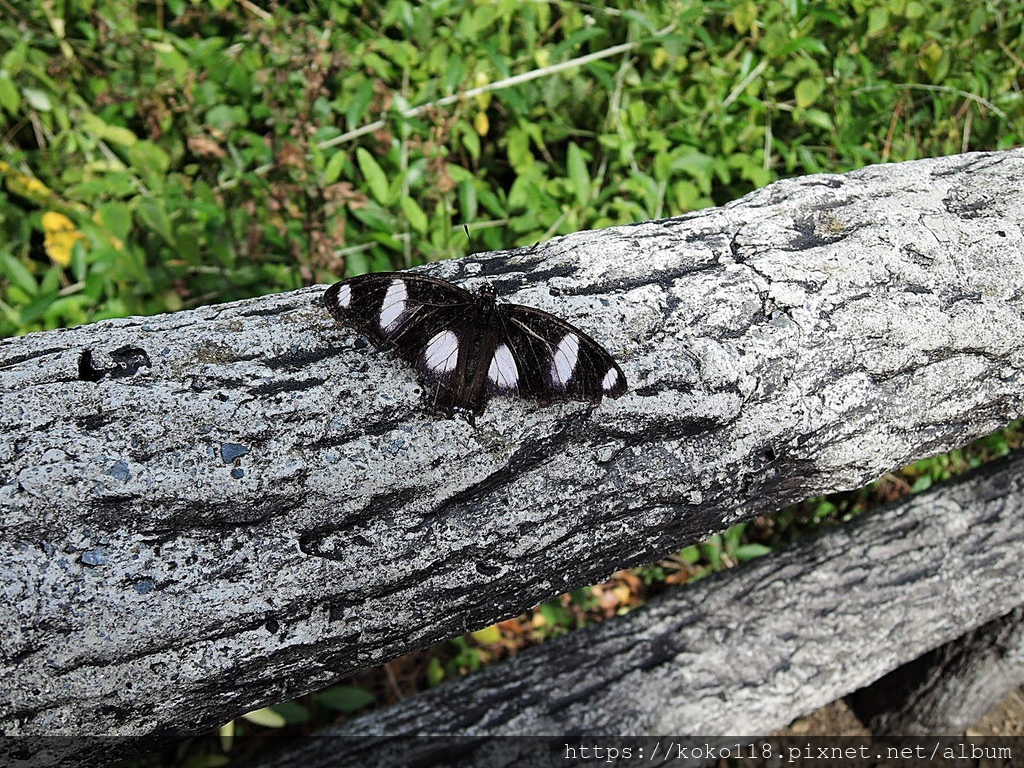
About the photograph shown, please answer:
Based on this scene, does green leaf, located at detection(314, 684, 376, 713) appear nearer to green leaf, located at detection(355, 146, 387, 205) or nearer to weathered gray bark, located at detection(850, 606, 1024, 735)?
green leaf, located at detection(355, 146, 387, 205)

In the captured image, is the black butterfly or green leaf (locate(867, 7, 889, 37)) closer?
the black butterfly

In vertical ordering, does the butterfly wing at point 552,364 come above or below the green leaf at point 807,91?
below

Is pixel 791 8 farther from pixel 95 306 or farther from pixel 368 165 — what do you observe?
pixel 95 306

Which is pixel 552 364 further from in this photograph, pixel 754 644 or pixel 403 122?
pixel 403 122

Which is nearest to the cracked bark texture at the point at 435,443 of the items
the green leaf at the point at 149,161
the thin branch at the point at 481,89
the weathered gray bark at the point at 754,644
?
the weathered gray bark at the point at 754,644

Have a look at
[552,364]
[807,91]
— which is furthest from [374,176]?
[807,91]

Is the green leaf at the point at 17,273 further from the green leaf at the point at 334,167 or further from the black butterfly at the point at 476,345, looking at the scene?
the black butterfly at the point at 476,345

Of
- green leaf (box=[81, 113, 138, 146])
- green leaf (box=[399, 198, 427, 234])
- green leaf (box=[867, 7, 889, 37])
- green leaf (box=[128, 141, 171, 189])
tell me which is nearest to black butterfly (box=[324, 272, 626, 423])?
green leaf (box=[399, 198, 427, 234])

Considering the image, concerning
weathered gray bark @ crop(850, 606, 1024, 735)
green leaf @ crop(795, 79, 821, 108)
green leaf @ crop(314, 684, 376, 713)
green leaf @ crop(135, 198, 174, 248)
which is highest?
green leaf @ crop(795, 79, 821, 108)
